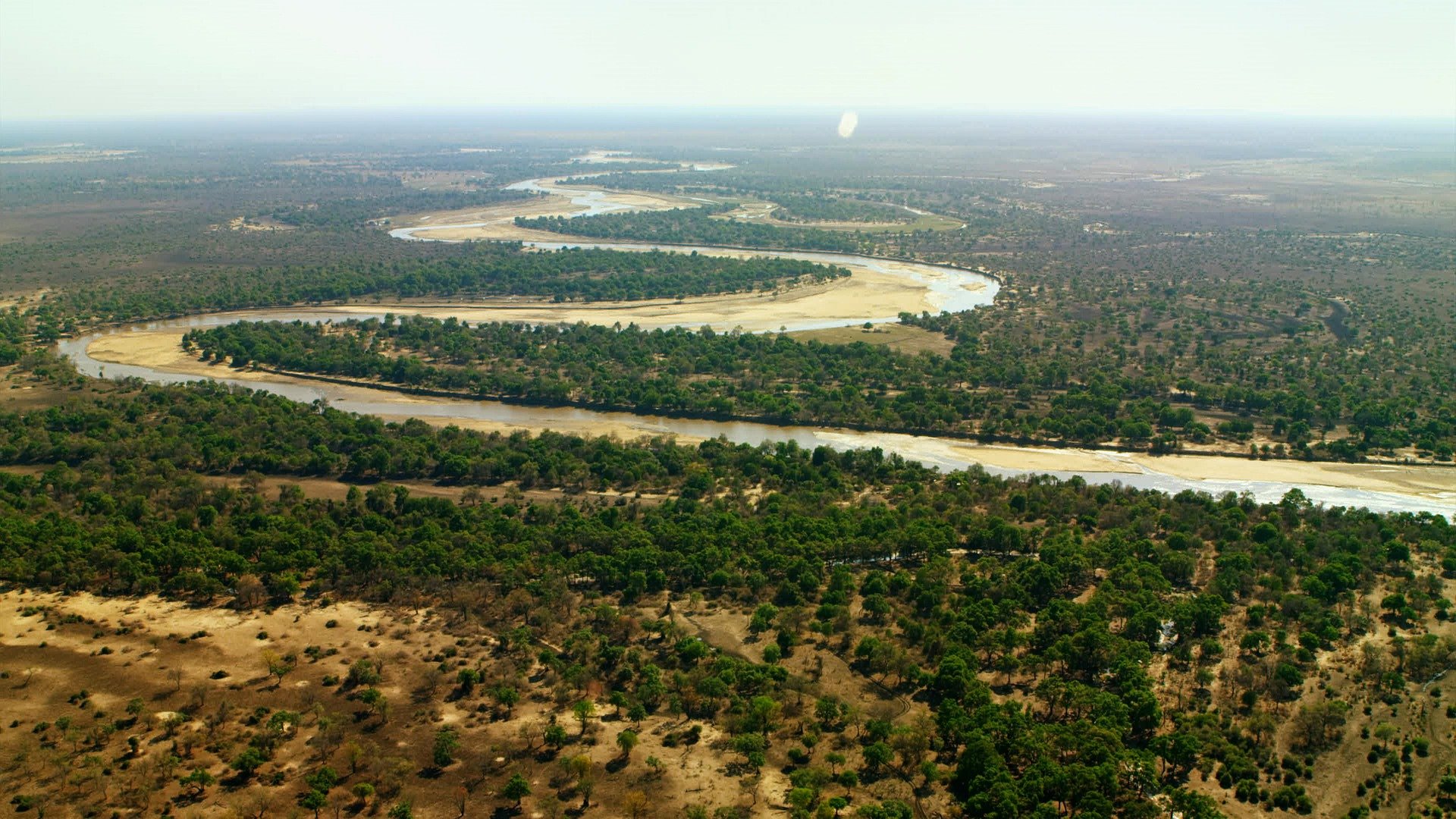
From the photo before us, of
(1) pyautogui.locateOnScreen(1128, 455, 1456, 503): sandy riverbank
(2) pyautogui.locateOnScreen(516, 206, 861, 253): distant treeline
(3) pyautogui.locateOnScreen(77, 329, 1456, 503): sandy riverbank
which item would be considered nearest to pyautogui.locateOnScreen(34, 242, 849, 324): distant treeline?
(2) pyautogui.locateOnScreen(516, 206, 861, 253): distant treeline

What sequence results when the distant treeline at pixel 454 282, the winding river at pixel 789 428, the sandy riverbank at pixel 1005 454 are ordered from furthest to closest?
1. the distant treeline at pixel 454 282
2. the sandy riverbank at pixel 1005 454
3. the winding river at pixel 789 428

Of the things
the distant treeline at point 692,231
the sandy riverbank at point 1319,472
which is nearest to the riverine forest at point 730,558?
the sandy riverbank at point 1319,472

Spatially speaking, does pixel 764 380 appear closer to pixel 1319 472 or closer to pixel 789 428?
pixel 789 428

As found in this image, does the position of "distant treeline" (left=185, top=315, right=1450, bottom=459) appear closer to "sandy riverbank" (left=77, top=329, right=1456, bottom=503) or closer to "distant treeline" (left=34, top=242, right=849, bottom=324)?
"sandy riverbank" (left=77, top=329, right=1456, bottom=503)

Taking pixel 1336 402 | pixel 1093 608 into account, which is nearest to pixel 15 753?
pixel 1093 608

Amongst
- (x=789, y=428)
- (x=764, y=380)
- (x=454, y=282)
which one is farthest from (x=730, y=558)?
(x=454, y=282)

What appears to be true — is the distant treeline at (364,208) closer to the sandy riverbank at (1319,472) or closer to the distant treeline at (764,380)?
the distant treeline at (764,380)
